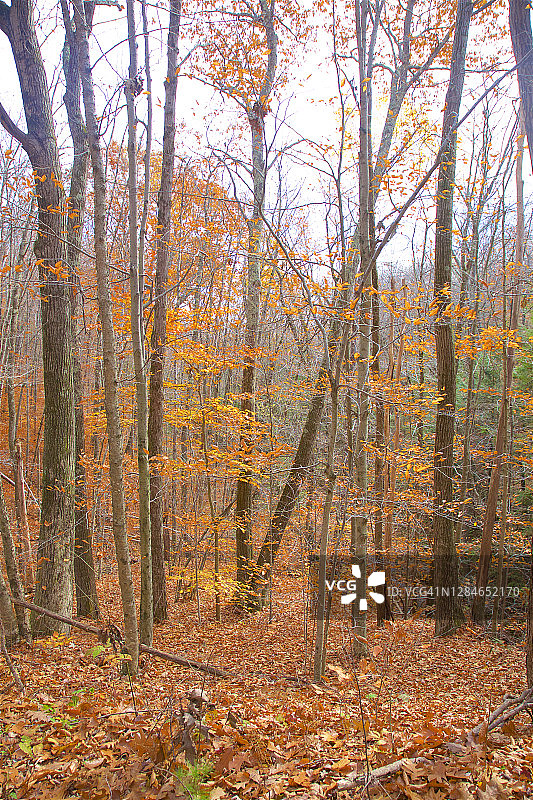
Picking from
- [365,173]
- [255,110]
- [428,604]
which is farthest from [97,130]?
[428,604]

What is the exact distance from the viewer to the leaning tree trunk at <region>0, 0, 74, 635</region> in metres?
6.40

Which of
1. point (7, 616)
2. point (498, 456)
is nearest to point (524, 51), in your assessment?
point (498, 456)

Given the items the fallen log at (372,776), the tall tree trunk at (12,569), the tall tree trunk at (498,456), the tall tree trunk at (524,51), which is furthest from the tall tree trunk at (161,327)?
the fallen log at (372,776)

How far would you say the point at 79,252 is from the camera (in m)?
7.20

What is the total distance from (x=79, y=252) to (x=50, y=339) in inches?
57.2

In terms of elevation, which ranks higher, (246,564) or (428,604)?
(246,564)

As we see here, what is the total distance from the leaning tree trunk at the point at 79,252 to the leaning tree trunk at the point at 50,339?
1.08 feet

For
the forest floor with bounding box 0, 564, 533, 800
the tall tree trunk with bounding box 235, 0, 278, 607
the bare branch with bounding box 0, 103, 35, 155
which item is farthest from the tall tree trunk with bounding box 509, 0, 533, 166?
the bare branch with bounding box 0, 103, 35, 155

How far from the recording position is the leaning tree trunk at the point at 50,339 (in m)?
6.40

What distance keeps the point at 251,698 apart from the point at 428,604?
734 centimetres

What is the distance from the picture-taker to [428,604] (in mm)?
10727

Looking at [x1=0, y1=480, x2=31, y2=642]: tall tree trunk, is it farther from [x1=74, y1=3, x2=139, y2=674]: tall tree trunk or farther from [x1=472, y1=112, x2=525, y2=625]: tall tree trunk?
[x1=472, y1=112, x2=525, y2=625]: tall tree trunk

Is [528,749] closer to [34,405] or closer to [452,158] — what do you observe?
[452,158]
